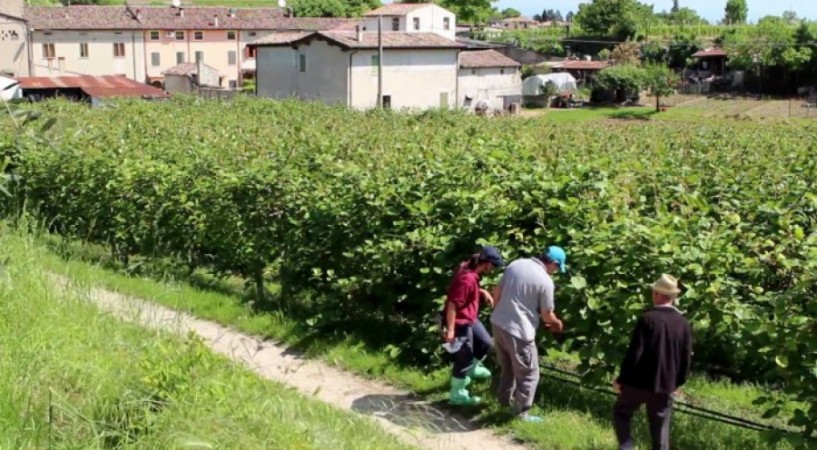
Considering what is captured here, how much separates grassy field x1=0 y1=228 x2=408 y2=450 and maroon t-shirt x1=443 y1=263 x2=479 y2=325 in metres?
1.53

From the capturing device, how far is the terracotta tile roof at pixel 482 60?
69375mm

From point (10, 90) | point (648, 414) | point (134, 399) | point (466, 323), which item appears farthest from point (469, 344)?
point (10, 90)

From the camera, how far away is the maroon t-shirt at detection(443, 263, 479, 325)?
9.40 meters

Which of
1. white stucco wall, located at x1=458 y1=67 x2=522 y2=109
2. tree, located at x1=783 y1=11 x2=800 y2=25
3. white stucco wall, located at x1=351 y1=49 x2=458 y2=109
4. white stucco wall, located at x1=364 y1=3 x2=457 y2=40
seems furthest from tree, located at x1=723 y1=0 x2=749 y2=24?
white stucco wall, located at x1=351 y1=49 x2=458 y2=109

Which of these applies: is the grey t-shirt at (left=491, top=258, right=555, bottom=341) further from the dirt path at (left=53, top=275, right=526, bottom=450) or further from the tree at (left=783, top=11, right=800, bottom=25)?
the tree at (left=783, top=11, right=800, bottom=25)

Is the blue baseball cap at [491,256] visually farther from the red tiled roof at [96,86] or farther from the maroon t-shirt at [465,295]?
the red tiled roof at [96,86]

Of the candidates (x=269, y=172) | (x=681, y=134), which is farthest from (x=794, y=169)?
(x=681, y=134)

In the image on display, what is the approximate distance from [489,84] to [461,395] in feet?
208

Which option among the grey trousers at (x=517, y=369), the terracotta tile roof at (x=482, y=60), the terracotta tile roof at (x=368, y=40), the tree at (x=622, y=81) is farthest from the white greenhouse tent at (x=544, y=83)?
the grey trousers at (x=517, y=369)

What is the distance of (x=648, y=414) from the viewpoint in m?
7.88

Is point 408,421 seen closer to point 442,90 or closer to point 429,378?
point 429,378

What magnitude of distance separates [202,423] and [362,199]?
5973 mm

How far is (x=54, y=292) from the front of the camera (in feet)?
31.7

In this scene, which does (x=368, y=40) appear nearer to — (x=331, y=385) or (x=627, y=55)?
(x=627, y=55)
